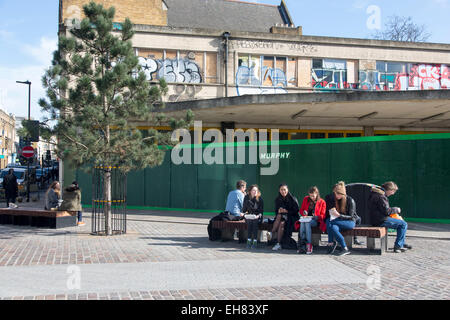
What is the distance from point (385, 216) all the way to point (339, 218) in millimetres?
1059

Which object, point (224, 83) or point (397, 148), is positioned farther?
point (224, 83)

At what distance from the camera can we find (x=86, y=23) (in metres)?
10.6

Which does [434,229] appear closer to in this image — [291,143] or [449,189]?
[449,189]

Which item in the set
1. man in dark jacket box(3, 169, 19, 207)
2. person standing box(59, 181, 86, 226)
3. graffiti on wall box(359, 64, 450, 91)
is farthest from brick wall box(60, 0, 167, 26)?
person standing box(59, 181, 86, 226)

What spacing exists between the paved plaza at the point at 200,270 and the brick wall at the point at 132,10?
18.9 meters

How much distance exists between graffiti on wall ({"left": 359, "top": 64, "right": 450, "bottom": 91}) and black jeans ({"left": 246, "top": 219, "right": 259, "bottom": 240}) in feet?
59.0

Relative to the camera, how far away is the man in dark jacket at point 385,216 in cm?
889

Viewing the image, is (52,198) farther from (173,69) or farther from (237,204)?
(173,69)

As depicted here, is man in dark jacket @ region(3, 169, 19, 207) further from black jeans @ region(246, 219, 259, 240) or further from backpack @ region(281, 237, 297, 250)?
backpack @ region(281, 237, 297, 250)

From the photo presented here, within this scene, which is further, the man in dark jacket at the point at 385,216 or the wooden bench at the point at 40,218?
the wooden bench at the point at 40,218

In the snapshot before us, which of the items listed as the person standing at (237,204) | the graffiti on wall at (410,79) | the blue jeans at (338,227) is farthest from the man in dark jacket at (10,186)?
the graffiti on wall at (410,79)

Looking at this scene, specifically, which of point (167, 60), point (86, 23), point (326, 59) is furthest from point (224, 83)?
point (86, 23)

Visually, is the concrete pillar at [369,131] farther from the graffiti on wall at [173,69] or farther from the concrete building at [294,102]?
the graffiti on wall at [173,69]

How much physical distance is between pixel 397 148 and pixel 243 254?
7.56 metres
